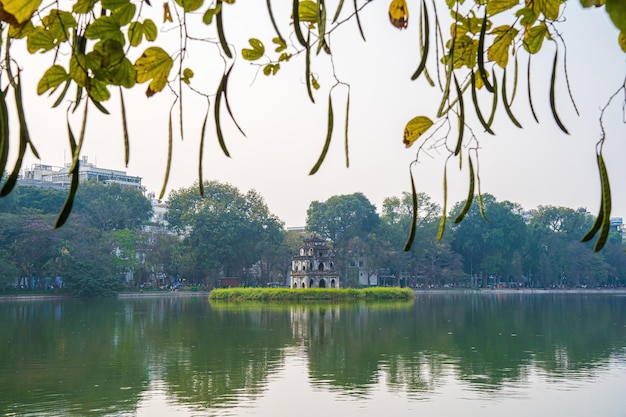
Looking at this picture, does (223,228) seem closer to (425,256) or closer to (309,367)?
(425,256)

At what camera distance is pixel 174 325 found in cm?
2377

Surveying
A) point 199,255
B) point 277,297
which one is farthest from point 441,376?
point 199,255

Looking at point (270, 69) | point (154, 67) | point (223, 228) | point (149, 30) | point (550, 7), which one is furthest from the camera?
point (223, 228)

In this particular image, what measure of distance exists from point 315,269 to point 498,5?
41.6 metres

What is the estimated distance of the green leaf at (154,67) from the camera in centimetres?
108

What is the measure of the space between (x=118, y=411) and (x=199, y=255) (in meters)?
36.1

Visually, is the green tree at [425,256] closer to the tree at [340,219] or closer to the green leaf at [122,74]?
the tree at [340,219]

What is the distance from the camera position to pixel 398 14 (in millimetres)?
1271

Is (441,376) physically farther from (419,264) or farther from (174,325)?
(419,264)

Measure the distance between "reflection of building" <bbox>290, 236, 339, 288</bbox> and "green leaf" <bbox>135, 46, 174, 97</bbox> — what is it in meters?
41.4

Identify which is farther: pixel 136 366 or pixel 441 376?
pixel 136 366

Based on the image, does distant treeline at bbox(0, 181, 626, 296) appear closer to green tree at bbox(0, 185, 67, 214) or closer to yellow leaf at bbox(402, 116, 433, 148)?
green tree at bbox(0, 185, 67, 214)

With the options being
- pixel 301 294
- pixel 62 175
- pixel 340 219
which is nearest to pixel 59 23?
pixel 301 294

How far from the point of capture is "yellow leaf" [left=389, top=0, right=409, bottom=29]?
4.13ft
